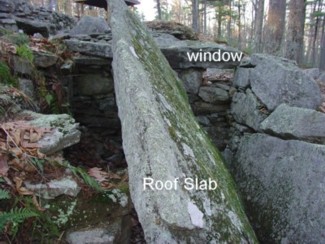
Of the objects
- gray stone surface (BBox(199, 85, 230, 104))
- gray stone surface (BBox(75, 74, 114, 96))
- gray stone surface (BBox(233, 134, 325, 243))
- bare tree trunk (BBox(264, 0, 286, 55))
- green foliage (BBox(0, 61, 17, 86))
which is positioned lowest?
gray stone surface (BBox(233, 134, 325, 243))

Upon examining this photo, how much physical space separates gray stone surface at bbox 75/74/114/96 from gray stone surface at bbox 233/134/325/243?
8.60ft

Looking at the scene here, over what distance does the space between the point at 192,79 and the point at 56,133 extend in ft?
8.98

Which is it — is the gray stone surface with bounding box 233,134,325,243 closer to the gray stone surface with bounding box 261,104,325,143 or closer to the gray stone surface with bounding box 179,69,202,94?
the gray stone surface with bounding box 261,104,325,143

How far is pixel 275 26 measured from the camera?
24.3 feet

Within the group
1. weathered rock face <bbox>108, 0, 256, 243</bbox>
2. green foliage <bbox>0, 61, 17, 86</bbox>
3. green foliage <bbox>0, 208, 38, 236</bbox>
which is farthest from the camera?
green foliage <bbox>0, 61, 17, 86</bbox>

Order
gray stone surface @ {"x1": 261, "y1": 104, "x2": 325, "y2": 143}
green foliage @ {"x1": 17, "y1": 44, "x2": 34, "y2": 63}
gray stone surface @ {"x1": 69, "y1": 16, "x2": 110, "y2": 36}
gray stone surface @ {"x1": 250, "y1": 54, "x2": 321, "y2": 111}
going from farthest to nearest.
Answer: gray stone surface @ {"x1": 69, "y1": 16, "x2": 110, "y2": 36}
green foliage @ {"x1": 17, "y1": 44, "x2": 34, "y2": 63}
gray stone surface @ {"x1": 250, "y1": 54, "x2": 321, "y2": 111}
gray stone surface @ {"x1": 261, "y1": 104, "x2": 325, "y2": 143}

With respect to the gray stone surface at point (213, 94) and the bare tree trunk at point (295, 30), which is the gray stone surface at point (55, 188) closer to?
the gray stone surface at point (213, 94)

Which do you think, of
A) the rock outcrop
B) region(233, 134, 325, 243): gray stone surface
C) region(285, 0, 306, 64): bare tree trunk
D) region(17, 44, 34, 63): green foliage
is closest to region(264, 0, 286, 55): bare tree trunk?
region(285, 0, 306, 64): bare tree trunk

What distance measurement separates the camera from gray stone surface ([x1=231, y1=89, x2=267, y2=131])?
395 centimetres

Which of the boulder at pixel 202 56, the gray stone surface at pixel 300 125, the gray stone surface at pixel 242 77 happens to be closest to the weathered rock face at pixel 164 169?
the gray stone surface at pixel 300 125

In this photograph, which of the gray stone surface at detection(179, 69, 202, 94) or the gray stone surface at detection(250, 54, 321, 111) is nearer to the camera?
the gray stone surface at detection(250, 54, 321, 111)

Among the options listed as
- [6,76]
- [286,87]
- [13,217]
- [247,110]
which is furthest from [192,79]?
[13,217]

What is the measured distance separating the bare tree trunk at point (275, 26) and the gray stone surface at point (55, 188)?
20.4 ft

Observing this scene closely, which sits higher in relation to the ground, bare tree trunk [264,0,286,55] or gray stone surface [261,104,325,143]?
bare tree trunk [264,0,286,55]
